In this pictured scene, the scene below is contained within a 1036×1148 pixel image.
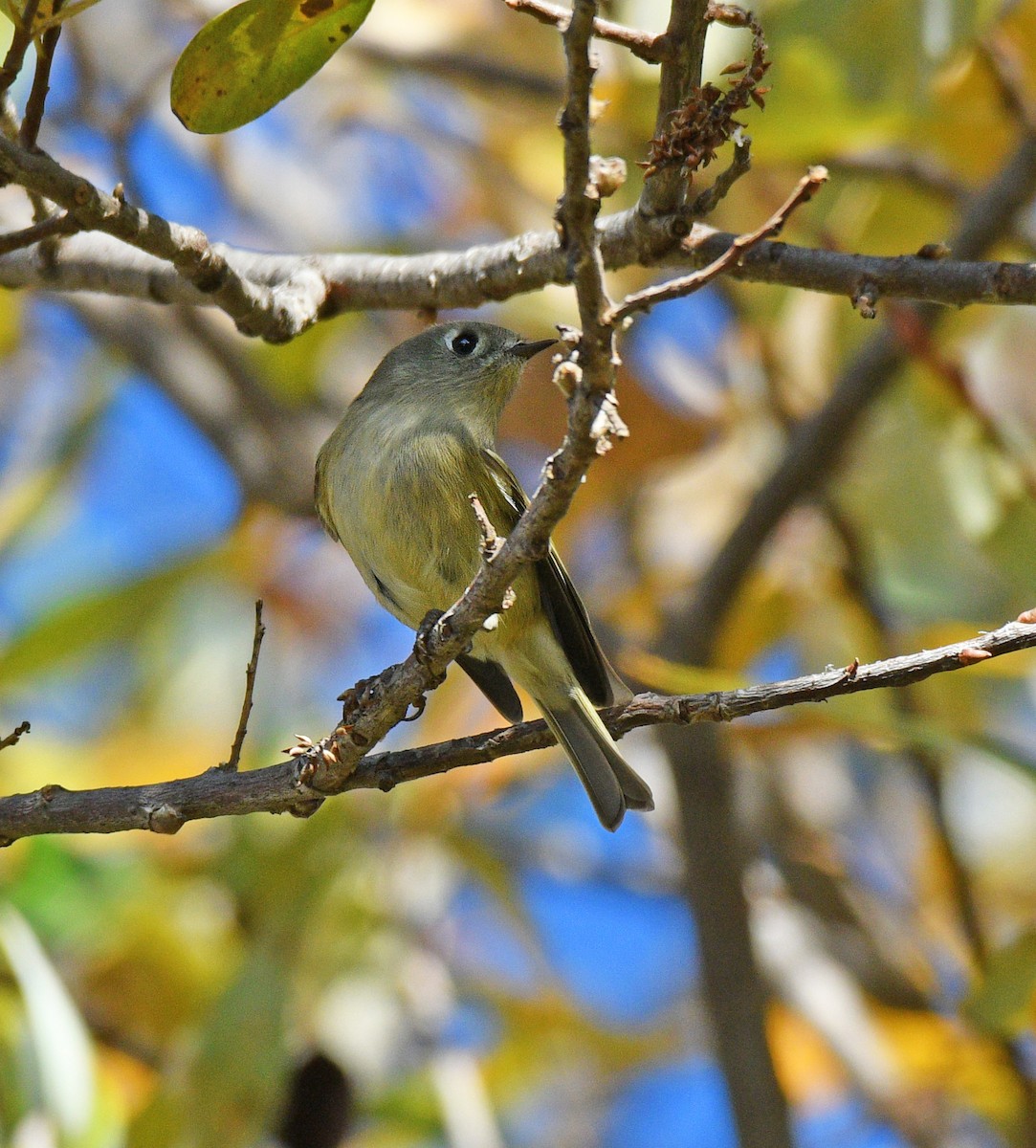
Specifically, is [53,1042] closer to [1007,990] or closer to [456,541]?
[456,541]

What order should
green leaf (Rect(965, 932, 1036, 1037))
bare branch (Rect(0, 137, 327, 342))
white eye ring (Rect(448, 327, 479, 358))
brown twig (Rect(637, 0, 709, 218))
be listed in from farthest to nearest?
1. white eye ring (Rect(448, 327, 479, 358))
2. green leaf (Rect(965, 932, 1036, 1037))
3. bare branch (Rect(0, 137, 327, 342))
4. brown twig (Rect(637, 0, 709, 218))

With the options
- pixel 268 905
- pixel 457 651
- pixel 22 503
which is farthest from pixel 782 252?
pixel 22 503

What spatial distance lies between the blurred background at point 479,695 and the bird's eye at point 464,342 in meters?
0.51

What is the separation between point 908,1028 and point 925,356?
202 centimetres

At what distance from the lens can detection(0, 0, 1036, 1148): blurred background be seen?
330 centimetres

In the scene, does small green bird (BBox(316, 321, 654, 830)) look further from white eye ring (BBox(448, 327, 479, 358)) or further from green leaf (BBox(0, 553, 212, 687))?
green leaf (BBox(0, 553, 212, 687))

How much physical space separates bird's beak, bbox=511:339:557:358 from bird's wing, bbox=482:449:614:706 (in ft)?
1.24

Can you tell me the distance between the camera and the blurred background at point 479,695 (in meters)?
3.30

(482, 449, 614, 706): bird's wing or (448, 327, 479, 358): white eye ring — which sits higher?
(448, 327, 479, 358): white eye ring

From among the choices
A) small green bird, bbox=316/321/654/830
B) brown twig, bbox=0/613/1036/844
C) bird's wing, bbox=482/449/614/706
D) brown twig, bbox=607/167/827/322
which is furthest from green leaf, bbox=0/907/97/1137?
brown twig, bbox=607/167/827/322

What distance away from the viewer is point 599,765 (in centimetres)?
300

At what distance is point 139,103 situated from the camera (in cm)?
311

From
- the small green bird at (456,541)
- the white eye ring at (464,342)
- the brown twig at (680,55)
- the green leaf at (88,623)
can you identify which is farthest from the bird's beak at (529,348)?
the green leaf at (88,623)

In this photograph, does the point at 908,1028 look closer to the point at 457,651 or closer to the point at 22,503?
the point at 457,651
